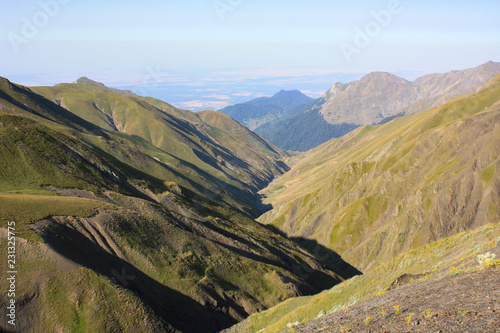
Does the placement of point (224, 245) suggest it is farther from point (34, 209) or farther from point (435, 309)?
point (435, 309)

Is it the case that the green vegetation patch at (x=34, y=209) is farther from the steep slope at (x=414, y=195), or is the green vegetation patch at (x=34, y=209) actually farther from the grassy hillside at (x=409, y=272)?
the steep slope at (x=414, y=195)

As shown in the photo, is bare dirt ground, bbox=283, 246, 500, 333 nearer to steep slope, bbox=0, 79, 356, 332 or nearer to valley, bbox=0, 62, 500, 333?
valley, bbox=0, 62, 500, 333

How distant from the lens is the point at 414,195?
122500 millimetres

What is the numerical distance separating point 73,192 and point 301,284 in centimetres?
5693

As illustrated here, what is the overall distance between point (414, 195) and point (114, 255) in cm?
10077

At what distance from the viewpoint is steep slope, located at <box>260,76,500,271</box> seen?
10531 centimetres

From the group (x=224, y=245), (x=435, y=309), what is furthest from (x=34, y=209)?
(x=435, y=309)

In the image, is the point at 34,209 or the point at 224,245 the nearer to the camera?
the point at 34,209

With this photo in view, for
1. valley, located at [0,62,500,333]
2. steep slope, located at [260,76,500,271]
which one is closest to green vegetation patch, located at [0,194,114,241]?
valley, located at [0,62,500,333]

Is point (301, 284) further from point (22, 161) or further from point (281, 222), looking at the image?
point (281, 222)

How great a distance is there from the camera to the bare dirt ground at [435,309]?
18141mm

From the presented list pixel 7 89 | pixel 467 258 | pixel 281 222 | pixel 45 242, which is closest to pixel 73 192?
pixel 45 242

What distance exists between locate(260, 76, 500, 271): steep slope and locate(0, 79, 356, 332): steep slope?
93.2ft

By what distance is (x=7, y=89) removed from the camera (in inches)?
7293
